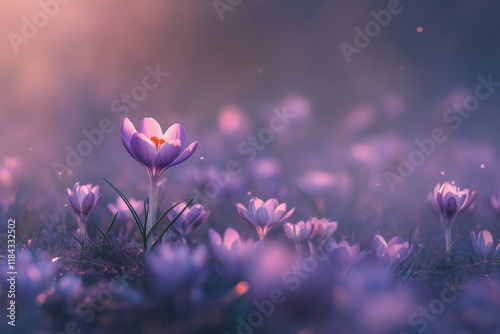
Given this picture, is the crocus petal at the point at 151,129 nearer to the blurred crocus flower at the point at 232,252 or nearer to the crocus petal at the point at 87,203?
the crocus petal at the point at 87,203

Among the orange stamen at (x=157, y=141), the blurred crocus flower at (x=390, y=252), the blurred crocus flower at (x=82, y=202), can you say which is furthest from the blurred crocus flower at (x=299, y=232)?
the blurred crocus flower at (x=82, y=202)

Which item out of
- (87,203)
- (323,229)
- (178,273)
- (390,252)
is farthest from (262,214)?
(178,273)

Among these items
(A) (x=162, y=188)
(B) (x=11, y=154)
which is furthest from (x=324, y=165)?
(B) (x=11, y=154)

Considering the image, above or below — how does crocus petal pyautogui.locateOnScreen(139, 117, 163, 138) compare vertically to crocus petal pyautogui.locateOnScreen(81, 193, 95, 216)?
above

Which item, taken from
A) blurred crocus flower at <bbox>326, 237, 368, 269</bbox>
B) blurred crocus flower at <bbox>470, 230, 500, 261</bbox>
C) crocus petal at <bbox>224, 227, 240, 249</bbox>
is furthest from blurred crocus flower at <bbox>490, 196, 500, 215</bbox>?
crocus petal at <bbox>224, 227, 240, 249</bbox>

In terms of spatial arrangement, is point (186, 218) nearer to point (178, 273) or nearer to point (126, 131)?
point (126, 131)

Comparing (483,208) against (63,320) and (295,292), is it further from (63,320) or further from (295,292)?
(63,320)
